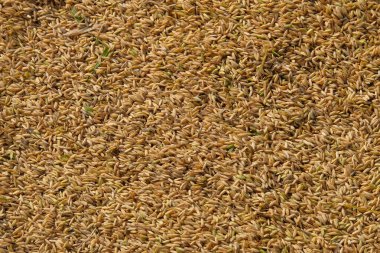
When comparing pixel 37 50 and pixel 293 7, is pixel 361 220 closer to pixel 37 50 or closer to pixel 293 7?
pixel 293 7

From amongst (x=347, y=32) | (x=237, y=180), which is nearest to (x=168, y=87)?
(x=237, y=180)

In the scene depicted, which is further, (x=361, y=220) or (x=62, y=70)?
(x=62, y=70)

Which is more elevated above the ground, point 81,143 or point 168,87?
point 168,87

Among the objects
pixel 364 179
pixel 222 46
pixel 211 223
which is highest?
pixel 222 46

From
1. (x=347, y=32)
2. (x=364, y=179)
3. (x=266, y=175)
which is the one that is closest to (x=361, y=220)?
(x=364, y=179)

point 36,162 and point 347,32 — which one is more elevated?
point 347,32

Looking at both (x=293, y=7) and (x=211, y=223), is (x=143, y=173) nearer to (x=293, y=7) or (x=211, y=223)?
(x=211, y=223)
